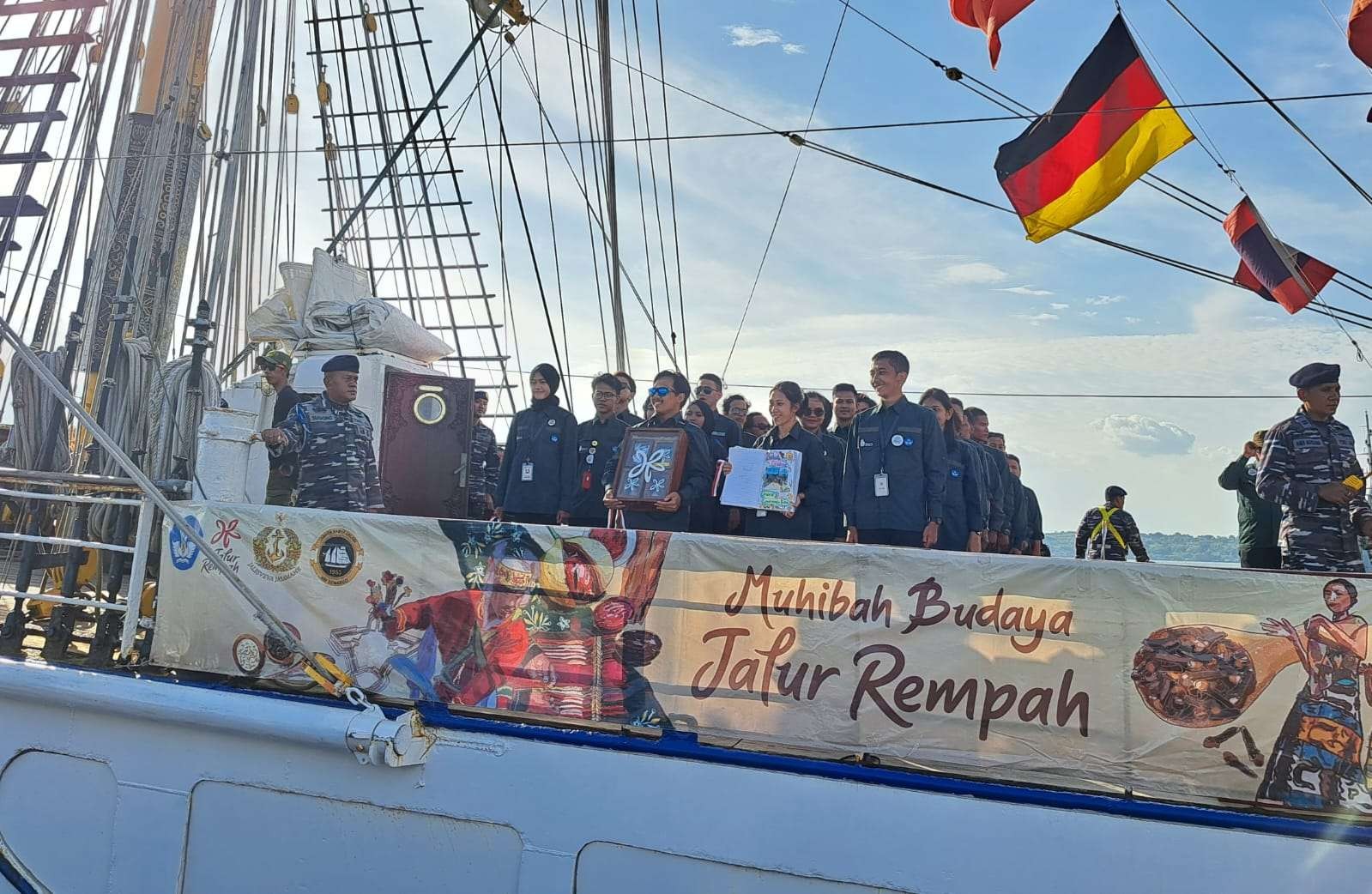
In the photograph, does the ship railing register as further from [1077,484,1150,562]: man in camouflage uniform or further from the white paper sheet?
[1077,484,1150,562]: man in camouflage uniform

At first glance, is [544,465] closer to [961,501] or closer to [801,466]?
[801,466]

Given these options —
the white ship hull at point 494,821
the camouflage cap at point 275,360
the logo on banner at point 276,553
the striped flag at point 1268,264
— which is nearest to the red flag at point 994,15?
the striped flag at point 1268,264

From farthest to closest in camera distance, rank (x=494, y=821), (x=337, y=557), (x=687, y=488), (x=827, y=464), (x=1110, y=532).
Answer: (x=1110, y=532)
(x=827, y=464)
(x=687, y=488)
(x=337, y=557)
(x=494, y=821)

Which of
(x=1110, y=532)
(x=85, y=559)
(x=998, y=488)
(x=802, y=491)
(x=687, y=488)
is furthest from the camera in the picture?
(x=1110, y=532)

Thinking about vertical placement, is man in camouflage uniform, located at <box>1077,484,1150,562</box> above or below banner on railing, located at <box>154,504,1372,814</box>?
above

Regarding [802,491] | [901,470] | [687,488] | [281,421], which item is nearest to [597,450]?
[687,488]

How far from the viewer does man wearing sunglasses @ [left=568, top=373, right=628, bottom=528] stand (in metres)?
6.07

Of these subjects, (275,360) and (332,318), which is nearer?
(275,360)

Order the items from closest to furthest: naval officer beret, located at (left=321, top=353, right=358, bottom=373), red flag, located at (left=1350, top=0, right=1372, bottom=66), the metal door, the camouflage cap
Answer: red flag, located at (left=1350, top=0, right=1372, bottom=66), naval officer beret, located at (left=321, top=353, right=358, bottom=373), the camouflage cap, the metal door

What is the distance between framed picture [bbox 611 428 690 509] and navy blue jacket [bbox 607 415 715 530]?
0.05 meters

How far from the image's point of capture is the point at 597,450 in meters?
6.12

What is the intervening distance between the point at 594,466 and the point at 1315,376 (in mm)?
3819

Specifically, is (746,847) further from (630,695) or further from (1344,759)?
(1344,759)

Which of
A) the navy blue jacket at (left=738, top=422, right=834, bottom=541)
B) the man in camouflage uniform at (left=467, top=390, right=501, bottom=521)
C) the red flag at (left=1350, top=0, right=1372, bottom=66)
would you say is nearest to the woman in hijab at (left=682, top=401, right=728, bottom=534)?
the navy blue jacket at (left=738, top=422, right=834, bottom=541)
